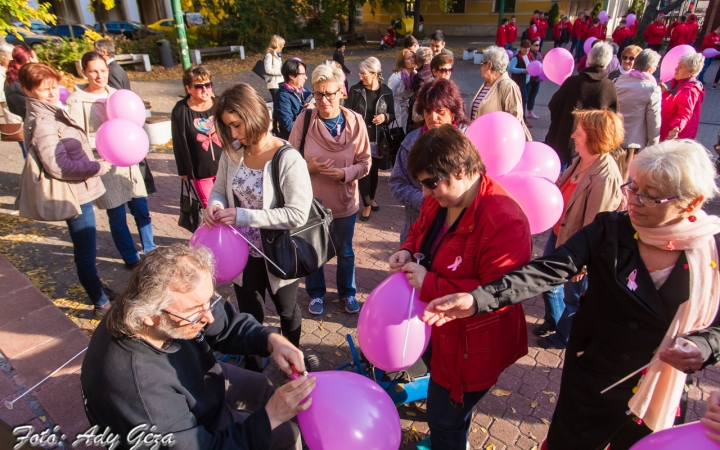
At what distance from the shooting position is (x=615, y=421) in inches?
78.8

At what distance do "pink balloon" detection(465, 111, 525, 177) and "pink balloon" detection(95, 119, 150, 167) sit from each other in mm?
2862

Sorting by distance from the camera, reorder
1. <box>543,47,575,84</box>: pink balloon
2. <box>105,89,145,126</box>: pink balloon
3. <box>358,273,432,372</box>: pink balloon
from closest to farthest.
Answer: <box>358,273,432,372</box>: pink balloon, <box>105,89,145,126</box>: pink balloon, <box>543,47,575,84</box>: pink balloon

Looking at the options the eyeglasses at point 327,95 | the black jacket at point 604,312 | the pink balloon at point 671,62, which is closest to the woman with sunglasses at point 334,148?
the eyeglasses at point 327,95

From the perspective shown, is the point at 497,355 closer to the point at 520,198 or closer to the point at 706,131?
the point at 520,198

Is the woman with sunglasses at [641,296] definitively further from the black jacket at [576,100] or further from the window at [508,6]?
the window at [508,6]

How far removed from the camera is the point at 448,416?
2125mm

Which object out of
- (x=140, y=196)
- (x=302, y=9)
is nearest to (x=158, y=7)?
(x=302, y=9)

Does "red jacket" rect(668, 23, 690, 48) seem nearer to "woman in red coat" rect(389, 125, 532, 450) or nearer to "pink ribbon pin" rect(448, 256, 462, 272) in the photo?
"woman in red coat" rect(389, 125, 532, 450)

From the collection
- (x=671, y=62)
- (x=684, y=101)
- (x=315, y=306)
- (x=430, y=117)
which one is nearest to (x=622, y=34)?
(x=671, y=62)

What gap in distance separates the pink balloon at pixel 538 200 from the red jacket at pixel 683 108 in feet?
11.1

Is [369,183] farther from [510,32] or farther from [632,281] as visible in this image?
[510,32]

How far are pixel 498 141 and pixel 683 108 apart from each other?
353 centimetres

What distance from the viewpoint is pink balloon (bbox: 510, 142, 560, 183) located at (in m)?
3.48

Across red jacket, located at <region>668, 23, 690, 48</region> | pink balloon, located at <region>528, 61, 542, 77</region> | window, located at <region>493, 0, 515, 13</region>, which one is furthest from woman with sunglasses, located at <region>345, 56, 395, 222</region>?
window, located at <region>493, 0, 515, 13</region>
